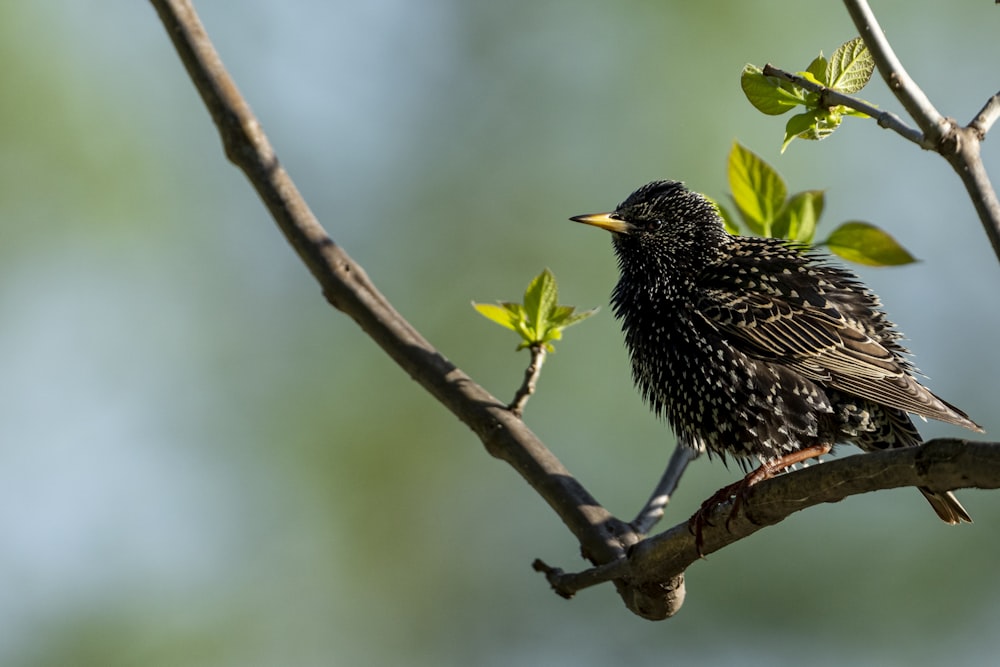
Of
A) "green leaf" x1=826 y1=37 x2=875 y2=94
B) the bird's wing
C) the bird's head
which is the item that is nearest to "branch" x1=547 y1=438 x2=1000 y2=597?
"green leaf" x1=826 y1=37 x2=875 y2=94

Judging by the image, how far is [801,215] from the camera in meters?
4.42

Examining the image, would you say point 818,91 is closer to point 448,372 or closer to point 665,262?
point 448,372

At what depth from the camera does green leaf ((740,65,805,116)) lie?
9.66 ft

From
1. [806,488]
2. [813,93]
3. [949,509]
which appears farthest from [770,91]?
[949,509]

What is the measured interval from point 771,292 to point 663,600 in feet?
6.59

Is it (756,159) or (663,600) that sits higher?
(756,159)

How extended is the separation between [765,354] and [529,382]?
1.34 metres

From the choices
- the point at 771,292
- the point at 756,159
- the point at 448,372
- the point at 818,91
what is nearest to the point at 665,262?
the point at 771,292

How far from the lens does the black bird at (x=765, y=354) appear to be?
4.64 m

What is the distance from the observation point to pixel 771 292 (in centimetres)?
500

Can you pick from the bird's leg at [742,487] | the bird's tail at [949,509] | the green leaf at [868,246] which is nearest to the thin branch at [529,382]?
the bird's leg at [742,487]

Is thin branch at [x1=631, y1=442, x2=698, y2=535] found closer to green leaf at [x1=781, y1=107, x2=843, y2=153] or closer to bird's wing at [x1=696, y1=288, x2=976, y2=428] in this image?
bird's wing at [x1=696, y1=288, x2=976, y2=428]

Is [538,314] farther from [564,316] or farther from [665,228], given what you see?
[665,228]

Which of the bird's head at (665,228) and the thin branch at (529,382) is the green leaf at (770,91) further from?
the bird's head at (665,228)
